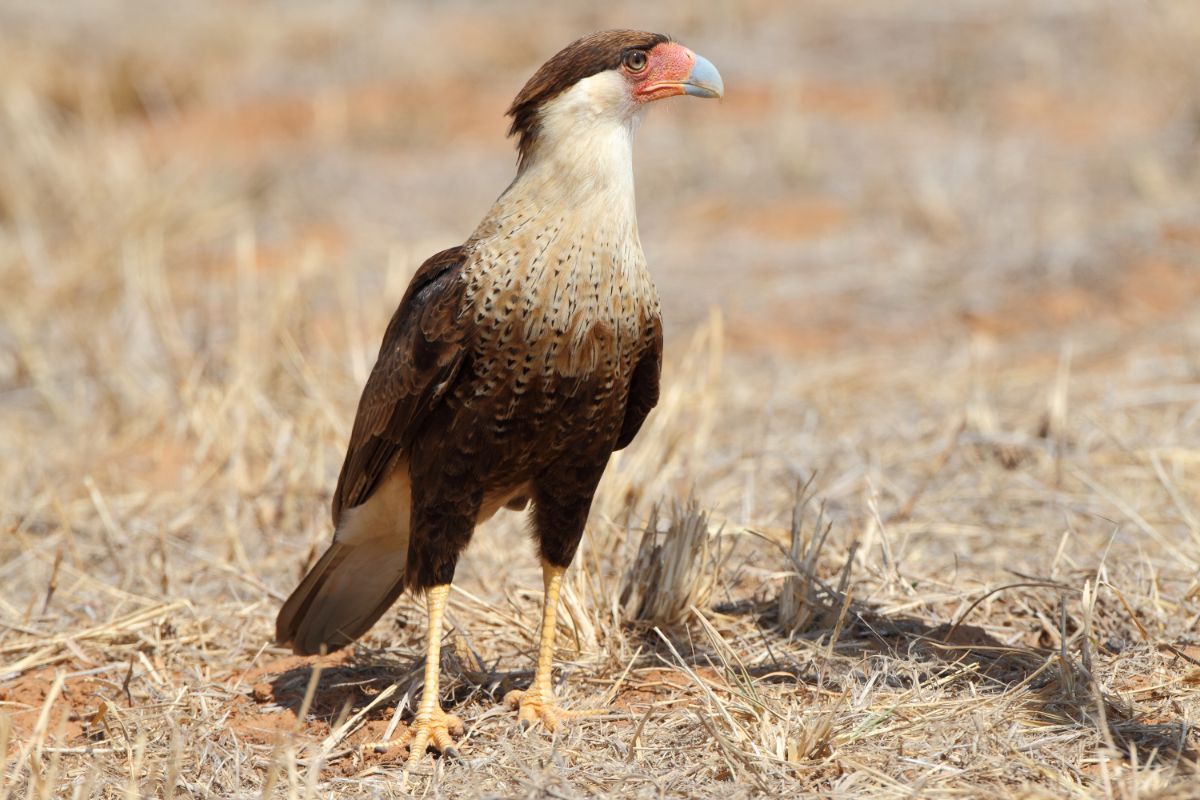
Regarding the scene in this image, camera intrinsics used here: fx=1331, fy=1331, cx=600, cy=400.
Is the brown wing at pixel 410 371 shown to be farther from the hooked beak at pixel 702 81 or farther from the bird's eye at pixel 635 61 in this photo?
the hooked beak at pixel 702 81

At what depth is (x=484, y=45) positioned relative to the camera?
46.5 feet

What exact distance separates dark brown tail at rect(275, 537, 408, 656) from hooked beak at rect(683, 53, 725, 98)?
1512 mm

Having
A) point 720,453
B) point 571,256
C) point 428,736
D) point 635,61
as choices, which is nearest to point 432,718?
point 428,736

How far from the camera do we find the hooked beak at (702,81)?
3.53 m

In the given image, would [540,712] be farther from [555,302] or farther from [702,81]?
[702,81]

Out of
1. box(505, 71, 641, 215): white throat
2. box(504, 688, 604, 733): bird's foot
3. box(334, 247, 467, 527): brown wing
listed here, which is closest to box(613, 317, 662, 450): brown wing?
box(505, 71, 641, 215): white throat

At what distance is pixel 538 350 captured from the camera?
322 centimetres

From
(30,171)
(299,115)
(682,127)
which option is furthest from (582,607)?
(299,115)

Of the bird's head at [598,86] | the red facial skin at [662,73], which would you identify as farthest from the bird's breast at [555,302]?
the red facial skin at [662,73]

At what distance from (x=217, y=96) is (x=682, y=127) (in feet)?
17.1

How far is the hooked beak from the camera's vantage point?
3531 millimetres

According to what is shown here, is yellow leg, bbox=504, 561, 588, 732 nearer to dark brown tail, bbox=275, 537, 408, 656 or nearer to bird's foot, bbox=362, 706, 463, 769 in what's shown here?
bird's foot, bbox=362, 706, 463, 769

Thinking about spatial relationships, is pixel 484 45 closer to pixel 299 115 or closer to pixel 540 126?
pixel 299 115

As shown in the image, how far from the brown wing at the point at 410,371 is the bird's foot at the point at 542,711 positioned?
73 centimetres
